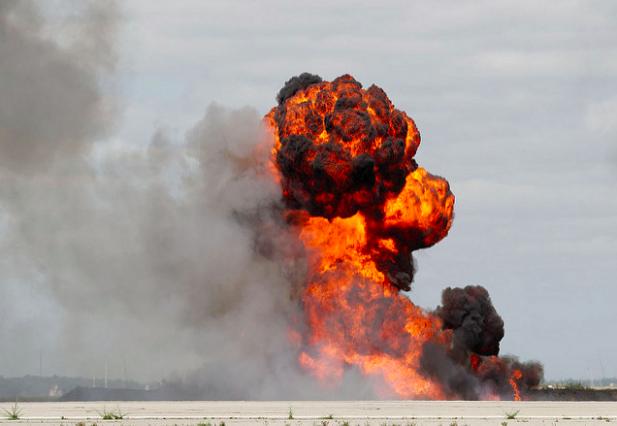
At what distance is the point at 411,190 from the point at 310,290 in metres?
15.5

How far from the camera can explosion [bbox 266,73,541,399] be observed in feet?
453

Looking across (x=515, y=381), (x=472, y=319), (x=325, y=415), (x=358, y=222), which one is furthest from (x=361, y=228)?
(x=325, y=415)

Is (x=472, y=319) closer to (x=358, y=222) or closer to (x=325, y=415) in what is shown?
(x=358, y=222)

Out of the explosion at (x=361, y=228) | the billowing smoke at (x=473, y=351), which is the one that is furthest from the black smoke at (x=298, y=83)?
the billowing smoke at (x=473, y=351)

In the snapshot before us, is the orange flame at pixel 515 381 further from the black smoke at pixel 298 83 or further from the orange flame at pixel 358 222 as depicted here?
the black smoke at pixel 298 83

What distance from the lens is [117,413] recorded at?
10225 centimetres

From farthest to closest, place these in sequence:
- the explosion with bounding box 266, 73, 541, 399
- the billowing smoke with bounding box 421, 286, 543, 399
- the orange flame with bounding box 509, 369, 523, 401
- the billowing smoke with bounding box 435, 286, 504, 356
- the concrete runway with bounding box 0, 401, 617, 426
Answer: the billowing smoke with bounding box 435, 286, 504, 356 → the orange flame with bounding box 509, 369, 523, 401 → the billowing smoke with bounding box 421, 286, 543, 399 → the explosion with bounding box 266, 73, 541, 399 → the concrete runway with bounding box 0, 401, 617, 426

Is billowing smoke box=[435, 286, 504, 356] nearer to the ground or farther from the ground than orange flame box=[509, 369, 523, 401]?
farther from the ground

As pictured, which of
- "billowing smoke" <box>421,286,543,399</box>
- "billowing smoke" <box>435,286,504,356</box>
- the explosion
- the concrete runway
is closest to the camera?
the concrete runway

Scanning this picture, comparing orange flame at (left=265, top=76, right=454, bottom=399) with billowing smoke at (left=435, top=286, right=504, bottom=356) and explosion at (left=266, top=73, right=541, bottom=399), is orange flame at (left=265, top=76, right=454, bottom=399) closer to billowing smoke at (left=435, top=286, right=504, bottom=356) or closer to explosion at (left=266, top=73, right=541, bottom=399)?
explosion at (left=266, top=73, right=541, bottom=399)

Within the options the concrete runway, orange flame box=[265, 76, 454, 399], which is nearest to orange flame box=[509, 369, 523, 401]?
orange flame box=[265, 76, 454, 399]

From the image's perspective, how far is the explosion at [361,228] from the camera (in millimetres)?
138000

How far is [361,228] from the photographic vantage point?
143625mm

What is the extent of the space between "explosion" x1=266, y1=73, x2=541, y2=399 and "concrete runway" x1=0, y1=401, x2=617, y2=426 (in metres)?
20.8
